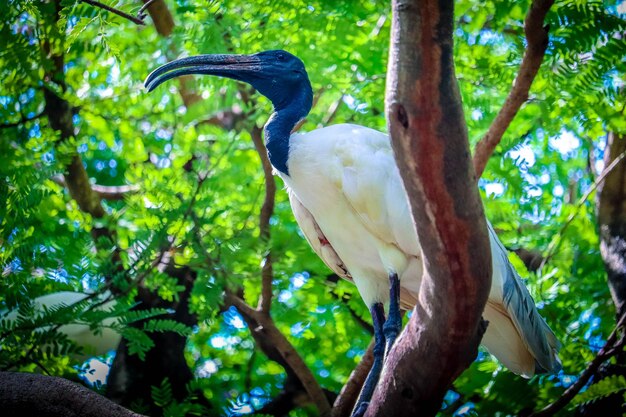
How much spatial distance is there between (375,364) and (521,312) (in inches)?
33.5

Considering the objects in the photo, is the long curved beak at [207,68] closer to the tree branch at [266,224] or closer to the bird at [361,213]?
the bird at [361,213]

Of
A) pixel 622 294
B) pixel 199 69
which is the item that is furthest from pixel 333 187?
pixel 622 294

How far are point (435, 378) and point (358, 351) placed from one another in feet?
12.3

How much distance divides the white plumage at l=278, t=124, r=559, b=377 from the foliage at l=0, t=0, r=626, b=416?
1.51 ft

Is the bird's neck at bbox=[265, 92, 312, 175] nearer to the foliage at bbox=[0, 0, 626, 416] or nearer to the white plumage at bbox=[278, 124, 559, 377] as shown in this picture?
the white plumage at bbox=[278, 124, 559, 377]

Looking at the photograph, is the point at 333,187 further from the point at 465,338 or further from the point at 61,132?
the point at 61,132

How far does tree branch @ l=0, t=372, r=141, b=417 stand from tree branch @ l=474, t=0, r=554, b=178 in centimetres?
234

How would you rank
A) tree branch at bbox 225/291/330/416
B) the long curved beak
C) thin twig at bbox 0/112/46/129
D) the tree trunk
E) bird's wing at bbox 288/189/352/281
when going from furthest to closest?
thin twig at bbox 0/112/46/129, tree branch at bbox 225/291/330/416, the tree trunk, bird's wing at bbox 288/189/352/281, the long curved beak

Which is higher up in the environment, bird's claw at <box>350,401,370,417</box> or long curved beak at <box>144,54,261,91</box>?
long curved beak at <box>144,54,261,91</box>

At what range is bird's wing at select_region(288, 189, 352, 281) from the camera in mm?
5277

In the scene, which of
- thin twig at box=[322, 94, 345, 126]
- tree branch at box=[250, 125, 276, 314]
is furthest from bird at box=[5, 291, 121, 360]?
thin twig at box=[322, 94, 345, 126]

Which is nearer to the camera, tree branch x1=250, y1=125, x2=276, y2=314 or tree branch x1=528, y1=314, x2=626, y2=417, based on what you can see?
tree branch x1=528, y1=314, x2=626, y2=417

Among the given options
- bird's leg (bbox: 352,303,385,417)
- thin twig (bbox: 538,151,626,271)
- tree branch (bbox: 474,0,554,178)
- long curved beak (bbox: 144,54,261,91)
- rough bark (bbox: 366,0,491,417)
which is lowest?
rough bark (bbox: 366,0,491,417)

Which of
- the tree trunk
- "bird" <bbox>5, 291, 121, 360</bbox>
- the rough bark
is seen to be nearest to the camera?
the rough bark
